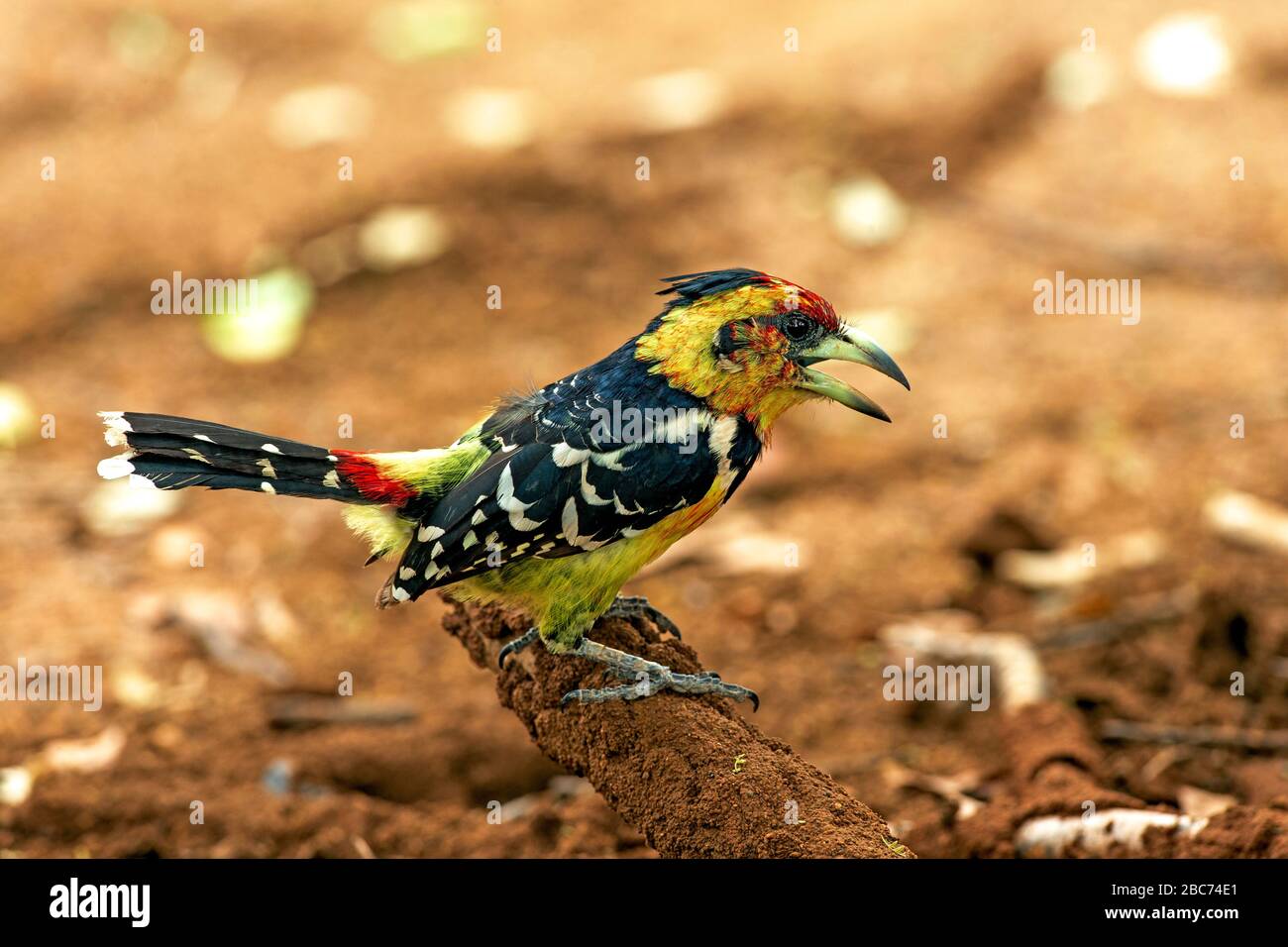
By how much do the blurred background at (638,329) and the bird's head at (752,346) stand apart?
145cm

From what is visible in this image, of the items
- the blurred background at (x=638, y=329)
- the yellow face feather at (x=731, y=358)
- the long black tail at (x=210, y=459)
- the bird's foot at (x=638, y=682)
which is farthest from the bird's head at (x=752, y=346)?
the blurred background at (x=638, y=329)

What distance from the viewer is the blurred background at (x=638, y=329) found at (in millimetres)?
4809

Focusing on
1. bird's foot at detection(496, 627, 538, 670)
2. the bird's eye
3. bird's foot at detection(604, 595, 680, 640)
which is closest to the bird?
the bird's eye

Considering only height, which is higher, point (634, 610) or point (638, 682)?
point (634, 610)

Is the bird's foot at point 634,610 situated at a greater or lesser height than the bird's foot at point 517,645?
greater

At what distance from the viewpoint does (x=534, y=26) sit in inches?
411

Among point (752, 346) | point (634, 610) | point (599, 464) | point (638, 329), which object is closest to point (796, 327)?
point (752, 346)

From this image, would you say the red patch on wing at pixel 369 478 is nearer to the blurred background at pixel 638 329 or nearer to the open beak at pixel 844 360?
the open beak at pixel 844 360

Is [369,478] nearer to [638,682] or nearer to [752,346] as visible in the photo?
[638,682]

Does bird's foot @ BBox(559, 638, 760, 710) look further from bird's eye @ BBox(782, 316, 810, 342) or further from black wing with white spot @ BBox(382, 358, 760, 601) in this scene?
bird's eye @ BBox(782, 316, 810, 342)

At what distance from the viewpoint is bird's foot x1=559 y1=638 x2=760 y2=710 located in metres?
3.62

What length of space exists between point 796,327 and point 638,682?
1.02 meters

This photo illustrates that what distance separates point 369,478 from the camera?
148 inches
